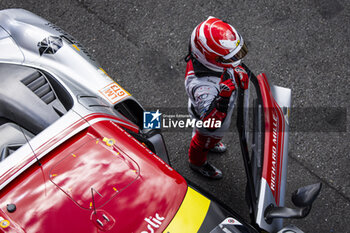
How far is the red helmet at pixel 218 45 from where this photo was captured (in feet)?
9.36

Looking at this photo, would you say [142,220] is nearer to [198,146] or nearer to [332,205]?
[198,146]

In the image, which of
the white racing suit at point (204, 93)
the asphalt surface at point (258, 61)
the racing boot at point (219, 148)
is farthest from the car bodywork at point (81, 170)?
the asphalt surface at point (258, 61)

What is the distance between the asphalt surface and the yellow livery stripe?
1.47 metres

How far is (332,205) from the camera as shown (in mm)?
3674

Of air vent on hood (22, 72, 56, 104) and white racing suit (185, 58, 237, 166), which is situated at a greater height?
air vent on hood (22, 72, 56, 104)

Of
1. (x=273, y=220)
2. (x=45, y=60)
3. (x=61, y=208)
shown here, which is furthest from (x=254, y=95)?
(x=45, y=60)

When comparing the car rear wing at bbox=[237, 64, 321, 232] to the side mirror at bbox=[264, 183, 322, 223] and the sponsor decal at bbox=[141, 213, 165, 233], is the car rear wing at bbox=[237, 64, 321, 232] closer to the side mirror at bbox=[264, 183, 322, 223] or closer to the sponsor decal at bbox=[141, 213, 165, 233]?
the side mirror at bbox=[264, 183, 322, 223]

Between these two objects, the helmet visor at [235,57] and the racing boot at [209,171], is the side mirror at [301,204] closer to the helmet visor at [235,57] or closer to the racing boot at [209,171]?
the helmet visor at [235,57]

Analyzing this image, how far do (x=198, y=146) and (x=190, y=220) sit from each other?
129cm

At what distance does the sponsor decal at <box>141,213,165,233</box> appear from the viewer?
219 cm

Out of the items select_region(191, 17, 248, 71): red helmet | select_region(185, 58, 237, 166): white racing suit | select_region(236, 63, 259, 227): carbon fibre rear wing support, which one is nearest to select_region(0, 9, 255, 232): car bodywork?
select_region(236, 63, 259, 227): carbon fibre rear wing support

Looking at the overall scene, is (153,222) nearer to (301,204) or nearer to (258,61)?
(301,204)

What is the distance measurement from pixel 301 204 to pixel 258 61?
2.41m

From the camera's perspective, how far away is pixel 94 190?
2264mm
